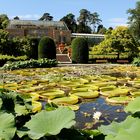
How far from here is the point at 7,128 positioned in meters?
2.16

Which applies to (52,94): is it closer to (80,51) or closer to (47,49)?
(47,49)

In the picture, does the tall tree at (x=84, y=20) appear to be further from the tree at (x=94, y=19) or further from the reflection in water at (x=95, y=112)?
the reflection in water at (x=95, y=112)

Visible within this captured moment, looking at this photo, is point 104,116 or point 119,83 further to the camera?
point 119,83

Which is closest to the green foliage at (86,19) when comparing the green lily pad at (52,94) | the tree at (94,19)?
the tree at (94,19)

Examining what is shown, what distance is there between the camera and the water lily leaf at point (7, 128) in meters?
2.12

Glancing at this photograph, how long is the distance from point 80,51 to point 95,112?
2072 cm

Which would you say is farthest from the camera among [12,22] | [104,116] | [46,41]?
[12,22]

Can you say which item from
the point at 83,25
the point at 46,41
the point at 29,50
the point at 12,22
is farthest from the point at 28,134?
the point at 83,25

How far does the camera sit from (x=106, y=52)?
31.2m

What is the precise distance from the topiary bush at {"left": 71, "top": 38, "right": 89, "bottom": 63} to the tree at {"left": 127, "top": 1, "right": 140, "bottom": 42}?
16.8 meters

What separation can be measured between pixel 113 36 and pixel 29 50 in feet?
22.7

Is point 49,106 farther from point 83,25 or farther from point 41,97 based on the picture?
point 83,25

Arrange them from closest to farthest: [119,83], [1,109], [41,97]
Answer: [1,109] → [41,97] → [119,83]

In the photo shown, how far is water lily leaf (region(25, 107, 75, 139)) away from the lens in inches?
80.1
